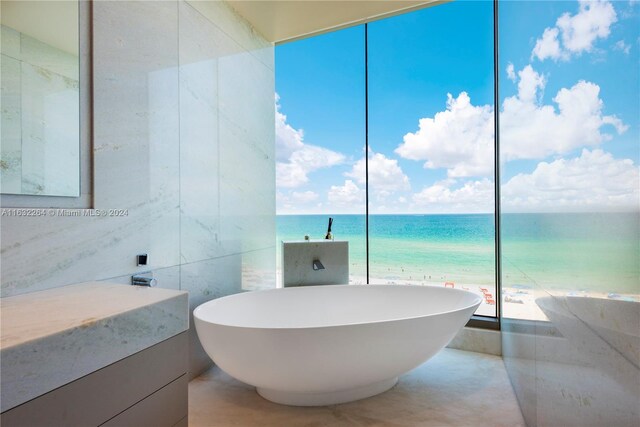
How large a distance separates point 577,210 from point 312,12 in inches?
98.3

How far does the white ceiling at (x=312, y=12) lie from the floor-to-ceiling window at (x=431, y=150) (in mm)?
7576

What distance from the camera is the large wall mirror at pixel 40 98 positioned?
135 cm

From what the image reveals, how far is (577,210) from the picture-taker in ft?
3.68

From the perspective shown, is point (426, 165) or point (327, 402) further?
point (426, 165)

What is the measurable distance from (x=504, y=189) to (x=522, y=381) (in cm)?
127

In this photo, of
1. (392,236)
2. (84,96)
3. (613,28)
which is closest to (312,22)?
(84,96)

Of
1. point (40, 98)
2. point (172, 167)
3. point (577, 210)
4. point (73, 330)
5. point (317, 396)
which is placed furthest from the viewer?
point (172, 167)

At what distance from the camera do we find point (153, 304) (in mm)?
1128

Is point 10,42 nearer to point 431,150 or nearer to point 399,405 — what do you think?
point 399,405

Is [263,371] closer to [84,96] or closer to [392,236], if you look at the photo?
[84,96]

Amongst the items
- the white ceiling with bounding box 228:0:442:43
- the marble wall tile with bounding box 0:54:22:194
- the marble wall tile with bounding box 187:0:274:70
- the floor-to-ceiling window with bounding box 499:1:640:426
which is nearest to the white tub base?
the floor-to-ceiling window with bounding box 499:1:640:426

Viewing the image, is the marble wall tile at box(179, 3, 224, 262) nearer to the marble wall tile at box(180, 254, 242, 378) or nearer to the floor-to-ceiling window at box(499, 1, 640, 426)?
the marble wall tile at box(180, 254, 242, 378)

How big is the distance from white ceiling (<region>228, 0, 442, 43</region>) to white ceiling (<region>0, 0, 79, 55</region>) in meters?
1.41

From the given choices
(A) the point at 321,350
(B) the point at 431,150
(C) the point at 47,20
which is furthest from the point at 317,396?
(B) the point at 431,150
